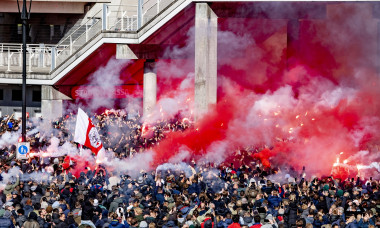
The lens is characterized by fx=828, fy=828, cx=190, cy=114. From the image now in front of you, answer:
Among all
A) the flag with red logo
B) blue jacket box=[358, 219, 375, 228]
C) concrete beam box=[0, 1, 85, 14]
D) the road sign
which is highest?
concrete beam box=[0, 1, 85, 14]

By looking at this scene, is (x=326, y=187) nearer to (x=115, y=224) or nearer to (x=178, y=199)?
(x=178, y=199)

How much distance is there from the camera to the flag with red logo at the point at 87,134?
24719 mm

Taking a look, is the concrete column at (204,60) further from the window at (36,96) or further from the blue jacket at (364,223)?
the window at (36,96)

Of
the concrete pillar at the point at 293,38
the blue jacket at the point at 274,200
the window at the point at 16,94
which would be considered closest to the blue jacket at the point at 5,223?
the blue jacket at the point at 274,200

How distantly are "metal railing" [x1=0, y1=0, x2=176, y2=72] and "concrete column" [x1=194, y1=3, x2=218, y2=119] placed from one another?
7.82ft

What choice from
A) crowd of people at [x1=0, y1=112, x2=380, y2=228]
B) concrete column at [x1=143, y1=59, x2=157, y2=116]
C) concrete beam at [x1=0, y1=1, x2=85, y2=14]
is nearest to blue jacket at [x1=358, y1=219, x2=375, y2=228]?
crowd of people at [x1=0, y1=112, x2=380, y2=228]

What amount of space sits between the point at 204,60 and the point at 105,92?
11652 mm

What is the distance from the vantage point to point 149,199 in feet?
61.7

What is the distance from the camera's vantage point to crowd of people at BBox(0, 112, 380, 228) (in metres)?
16.6

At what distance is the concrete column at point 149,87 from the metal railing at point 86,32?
105 inches

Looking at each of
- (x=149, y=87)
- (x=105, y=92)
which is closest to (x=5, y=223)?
(x=149, y=87)

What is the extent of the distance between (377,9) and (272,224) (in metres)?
21.1

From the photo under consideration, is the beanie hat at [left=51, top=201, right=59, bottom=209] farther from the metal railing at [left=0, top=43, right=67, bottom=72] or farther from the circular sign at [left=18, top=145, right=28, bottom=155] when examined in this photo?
the metal railing at [left=0, top=43, right=67, bottom=72]

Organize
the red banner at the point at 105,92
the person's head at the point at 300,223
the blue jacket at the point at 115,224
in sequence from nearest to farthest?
1. the person's head at the point at 300,223
2. the blue jacket at the point at 115,224
3. the red banner at the point at 105,92
